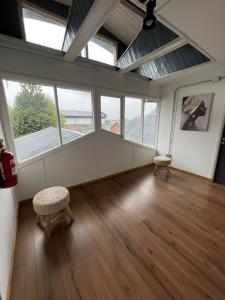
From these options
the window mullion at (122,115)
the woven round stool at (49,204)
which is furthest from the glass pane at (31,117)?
the window mullion at (122,115)

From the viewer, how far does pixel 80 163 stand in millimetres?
2711

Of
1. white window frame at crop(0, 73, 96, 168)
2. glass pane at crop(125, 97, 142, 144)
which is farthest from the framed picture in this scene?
white window frame at crop(0, 73, 96, 168)

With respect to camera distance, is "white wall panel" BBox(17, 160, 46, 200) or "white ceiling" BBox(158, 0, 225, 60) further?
"white wall panel" BBox(17, 160, 46, 200)

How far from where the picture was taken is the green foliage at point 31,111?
1.99 m

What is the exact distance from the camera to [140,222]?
1.84 m

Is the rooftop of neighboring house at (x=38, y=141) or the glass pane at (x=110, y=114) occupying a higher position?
the glass pane at (x=110, y=114)

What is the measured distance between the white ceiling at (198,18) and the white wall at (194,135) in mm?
1359

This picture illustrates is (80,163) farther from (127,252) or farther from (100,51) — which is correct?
(100,51)

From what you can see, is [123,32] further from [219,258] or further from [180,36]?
[219,258]

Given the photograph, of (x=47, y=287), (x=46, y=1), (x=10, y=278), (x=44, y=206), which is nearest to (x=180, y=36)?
(x=46, y=1)

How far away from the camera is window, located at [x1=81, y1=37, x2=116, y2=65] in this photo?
257 centimetres

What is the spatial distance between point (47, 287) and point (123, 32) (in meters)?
4.03

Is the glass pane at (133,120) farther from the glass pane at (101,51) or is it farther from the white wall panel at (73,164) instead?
the white wall panel at (73,164)

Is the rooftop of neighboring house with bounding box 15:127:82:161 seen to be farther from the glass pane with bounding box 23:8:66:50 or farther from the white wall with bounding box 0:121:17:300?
the glass pane with bounding box 23:8:66:50
